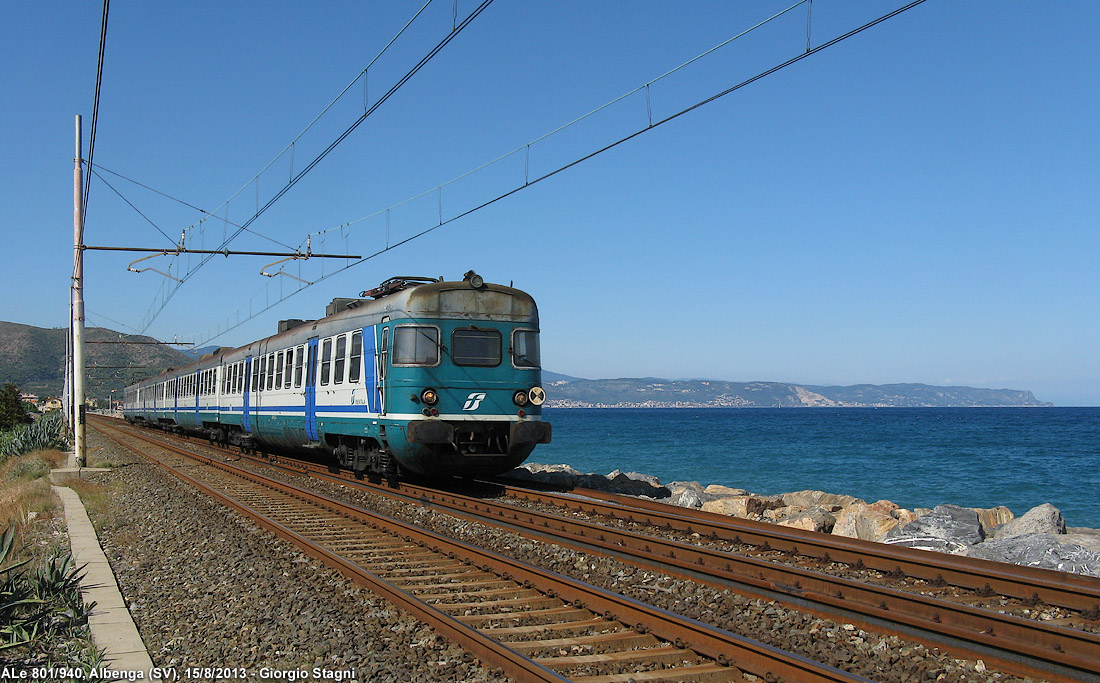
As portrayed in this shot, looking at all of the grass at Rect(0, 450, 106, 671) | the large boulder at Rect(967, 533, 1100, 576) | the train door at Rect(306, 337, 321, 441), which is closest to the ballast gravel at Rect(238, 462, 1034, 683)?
the large boulder at Rect(967, 533, 1100, 576)

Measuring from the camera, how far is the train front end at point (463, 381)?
13.9 meters

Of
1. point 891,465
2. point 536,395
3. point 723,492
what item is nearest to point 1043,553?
point 536,395

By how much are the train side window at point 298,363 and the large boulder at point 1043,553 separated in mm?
13243

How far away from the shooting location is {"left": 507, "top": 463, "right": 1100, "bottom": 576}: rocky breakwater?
9.10 metres

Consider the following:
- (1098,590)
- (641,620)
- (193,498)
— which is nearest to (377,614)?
(641,620)

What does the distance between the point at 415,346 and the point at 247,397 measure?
10.9 meters

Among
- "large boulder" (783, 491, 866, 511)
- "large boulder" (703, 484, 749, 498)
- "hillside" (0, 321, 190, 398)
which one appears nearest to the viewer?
"large boulder" (783, 491, 866, 511)

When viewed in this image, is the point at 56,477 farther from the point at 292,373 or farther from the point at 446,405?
the point at 446,405

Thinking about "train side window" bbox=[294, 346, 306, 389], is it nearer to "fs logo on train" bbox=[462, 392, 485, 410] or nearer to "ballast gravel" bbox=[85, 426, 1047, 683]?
"fs logo on train" bbox=[462, 392, 485, 410]

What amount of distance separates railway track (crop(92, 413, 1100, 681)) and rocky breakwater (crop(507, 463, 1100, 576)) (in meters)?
1.42

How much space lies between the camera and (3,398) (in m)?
51.2

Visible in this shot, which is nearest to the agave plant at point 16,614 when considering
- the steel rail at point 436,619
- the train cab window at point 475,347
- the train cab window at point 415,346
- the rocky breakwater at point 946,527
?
the steel rail at point 436,619

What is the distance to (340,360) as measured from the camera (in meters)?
16.3

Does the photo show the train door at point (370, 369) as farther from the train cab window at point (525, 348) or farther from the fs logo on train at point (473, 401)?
the train cab window at point (525, 348)
